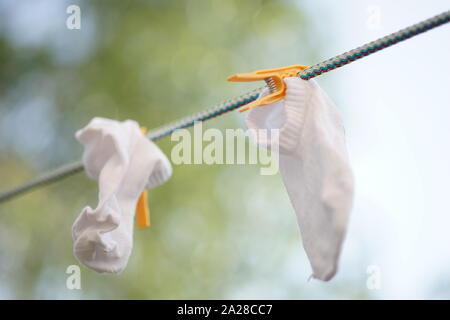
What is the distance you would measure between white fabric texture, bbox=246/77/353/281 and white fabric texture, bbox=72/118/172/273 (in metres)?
0.20

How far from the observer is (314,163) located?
45 centimetres

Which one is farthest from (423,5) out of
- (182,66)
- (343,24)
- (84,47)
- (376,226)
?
(84,47)

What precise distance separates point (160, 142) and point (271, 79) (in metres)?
1.19

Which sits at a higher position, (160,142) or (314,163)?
(160,142)

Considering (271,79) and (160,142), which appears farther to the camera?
(160,142)

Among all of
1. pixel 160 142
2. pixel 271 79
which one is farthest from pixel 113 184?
pixel 160 142

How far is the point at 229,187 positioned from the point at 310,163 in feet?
3.78

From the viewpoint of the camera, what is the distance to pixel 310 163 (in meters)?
0.46

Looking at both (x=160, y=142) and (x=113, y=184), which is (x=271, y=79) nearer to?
(x=113, y=184)

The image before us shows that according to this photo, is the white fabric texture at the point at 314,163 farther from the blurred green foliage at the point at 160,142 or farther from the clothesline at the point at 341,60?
the blurred green foliage at the point at 160,142

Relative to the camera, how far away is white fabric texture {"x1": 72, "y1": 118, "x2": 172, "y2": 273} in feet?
1.82

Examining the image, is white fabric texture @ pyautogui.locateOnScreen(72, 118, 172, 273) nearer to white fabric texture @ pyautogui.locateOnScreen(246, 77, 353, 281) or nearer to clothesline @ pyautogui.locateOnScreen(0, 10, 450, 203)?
clothesline @ pyautogui.locateOnScreen(0, 10, 450, 203)

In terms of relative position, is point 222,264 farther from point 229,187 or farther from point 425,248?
point 425,248

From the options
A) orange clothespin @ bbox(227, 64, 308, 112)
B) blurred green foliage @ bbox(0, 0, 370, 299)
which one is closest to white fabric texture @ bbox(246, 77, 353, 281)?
orange clothespin @ bbox(227, 64, 308, 112)
